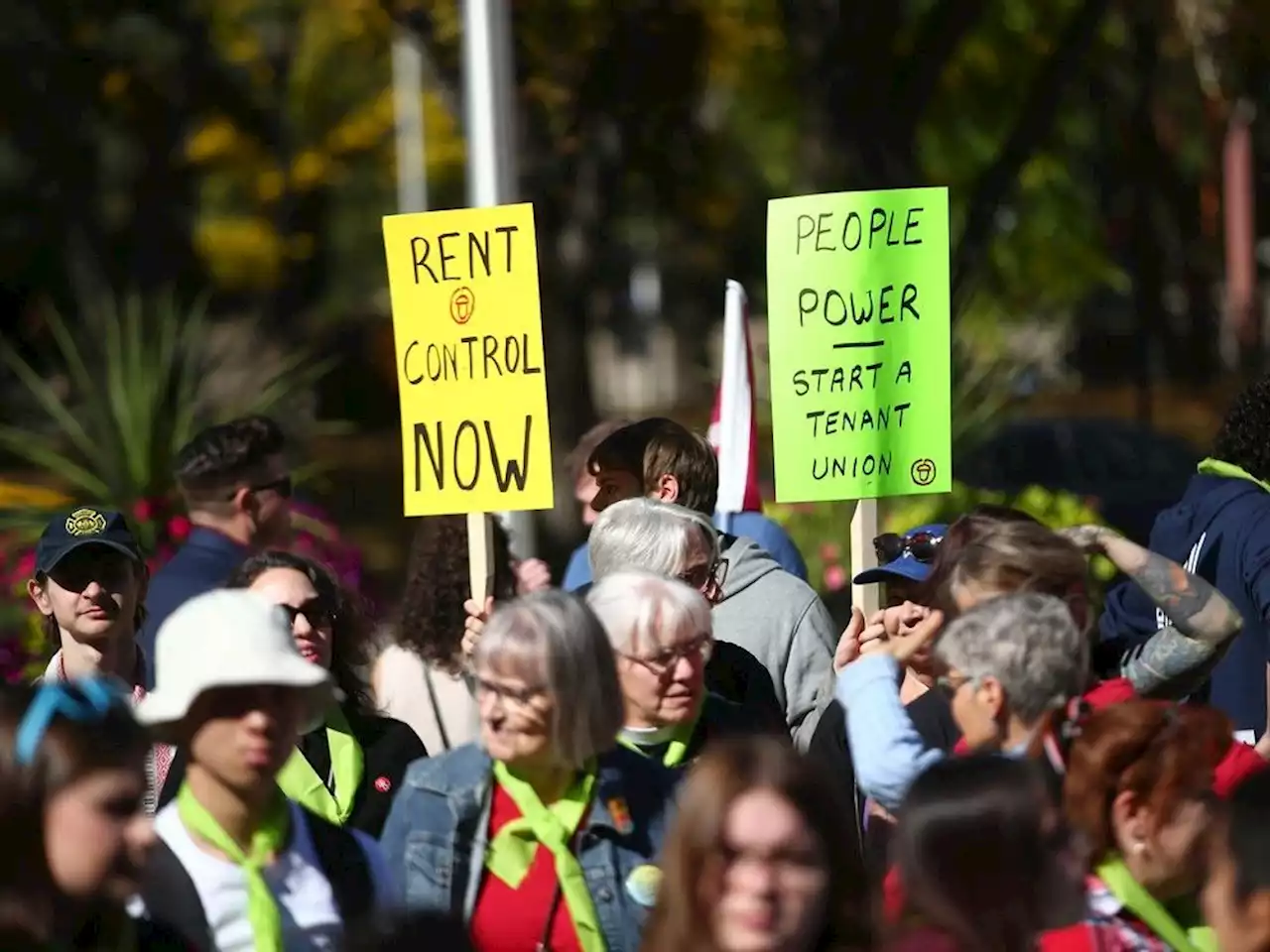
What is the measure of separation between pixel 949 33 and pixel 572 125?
9.47ft

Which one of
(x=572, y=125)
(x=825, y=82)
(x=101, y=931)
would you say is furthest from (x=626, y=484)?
(x=572, y=125)

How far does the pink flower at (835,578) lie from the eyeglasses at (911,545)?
17.1 feet

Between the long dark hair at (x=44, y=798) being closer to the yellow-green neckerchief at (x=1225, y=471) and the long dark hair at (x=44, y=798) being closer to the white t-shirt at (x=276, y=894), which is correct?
the white t-shirt at (x=276, y=894)

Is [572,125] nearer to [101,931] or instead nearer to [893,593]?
[893,593]

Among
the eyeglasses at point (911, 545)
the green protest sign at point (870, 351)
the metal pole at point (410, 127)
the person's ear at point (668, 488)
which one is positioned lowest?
the eyeglasses at point (911, 545)

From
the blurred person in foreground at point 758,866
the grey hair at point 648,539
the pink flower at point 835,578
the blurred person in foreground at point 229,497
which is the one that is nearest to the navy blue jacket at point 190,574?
the blurred person in foreground at point 229,497

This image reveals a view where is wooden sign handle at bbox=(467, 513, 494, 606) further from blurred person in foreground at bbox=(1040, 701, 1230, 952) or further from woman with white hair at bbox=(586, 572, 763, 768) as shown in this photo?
blurred person in foreground at bbox=(1040, 701, 1230, 952)

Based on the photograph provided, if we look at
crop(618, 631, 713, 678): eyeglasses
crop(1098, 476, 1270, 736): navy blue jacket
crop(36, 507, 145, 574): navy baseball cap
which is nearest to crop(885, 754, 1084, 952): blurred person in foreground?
crop(618, 631, 713, 678): eyeglasses

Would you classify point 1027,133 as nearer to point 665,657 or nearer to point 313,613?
point 313,613

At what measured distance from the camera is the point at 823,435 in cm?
588

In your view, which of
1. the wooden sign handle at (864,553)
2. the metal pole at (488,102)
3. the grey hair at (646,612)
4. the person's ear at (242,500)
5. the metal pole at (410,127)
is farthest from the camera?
the metal pole at (410,127)

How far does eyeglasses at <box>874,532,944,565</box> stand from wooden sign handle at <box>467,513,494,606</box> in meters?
0.93

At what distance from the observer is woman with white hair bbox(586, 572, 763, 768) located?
14.3 ft

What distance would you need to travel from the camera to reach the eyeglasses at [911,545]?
17.1 feet
